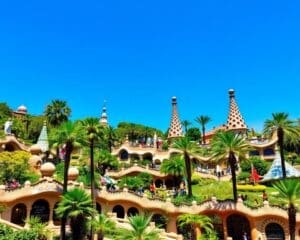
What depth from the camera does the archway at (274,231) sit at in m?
39.8

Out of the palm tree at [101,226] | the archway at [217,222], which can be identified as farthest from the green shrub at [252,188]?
the palm tree at [101,226]

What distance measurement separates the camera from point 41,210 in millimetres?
40406

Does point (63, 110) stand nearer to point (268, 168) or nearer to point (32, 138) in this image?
point (32, 138)

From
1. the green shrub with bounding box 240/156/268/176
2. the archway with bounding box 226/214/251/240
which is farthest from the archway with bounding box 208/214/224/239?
the green shrub with bounding box 240/156/268/176

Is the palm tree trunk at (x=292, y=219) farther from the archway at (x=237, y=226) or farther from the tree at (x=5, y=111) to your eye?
the tree at (x=5, y=111)

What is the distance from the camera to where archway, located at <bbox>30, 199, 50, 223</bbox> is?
132ft

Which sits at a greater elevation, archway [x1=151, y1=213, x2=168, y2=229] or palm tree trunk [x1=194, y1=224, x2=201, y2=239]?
archway [x1=151, y1=213, x2=168, y2=229]

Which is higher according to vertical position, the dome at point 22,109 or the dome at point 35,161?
the dome at point 22,109

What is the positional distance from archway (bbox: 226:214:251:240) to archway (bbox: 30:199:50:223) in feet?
65.2

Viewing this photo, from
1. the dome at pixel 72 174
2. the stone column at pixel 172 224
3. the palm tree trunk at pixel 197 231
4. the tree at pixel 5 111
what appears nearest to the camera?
the palm tree trunk at pixel 197 231

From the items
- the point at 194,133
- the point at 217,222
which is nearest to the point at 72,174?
the point at 217,222

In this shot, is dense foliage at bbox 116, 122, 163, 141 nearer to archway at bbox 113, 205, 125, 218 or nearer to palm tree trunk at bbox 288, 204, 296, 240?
archway at bbox 113, 205, 125, 218

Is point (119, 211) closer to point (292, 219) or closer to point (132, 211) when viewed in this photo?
point (132, 211)

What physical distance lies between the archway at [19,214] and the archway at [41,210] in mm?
922
